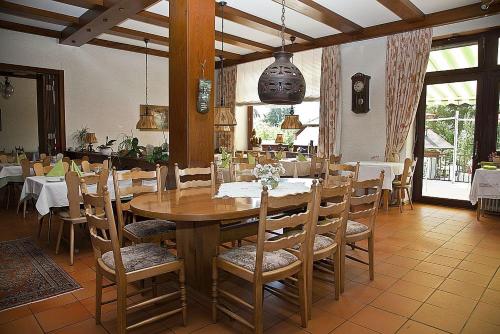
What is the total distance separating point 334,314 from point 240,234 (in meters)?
0.94

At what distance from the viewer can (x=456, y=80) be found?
5.95 m

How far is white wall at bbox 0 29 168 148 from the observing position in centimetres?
678

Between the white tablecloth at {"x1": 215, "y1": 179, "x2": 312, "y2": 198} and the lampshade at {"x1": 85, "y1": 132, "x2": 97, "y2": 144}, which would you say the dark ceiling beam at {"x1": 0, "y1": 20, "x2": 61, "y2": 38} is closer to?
the lampshade at {"x1": 85, "y1": 132, "x2": 97, "y2": 144}

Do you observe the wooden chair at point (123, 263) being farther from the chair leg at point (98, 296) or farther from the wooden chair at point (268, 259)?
the wooden chair at point (268, 259)

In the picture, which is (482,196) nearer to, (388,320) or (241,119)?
(388,320)

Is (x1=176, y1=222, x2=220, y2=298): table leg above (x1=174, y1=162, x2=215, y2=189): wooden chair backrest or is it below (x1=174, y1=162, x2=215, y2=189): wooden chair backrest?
below

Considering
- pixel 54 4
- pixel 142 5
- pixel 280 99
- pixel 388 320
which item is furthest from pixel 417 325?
pixel 54 4

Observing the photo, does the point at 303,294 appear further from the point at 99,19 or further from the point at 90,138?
the point at 90,138

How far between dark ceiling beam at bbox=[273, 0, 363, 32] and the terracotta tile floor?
3.46 meters

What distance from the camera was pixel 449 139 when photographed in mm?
6234

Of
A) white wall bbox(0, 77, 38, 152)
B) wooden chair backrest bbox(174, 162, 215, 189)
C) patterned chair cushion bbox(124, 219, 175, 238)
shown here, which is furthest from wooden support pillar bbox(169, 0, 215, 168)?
white wall bbox(0, 77, 38, 152)

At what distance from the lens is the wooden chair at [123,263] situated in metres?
2.00

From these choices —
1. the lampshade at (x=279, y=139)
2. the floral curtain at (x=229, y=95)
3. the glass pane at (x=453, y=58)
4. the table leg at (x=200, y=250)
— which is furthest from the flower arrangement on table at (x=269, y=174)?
the floral curtain at (x=229, y=95)

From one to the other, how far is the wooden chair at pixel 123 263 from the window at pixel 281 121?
6.54 m
